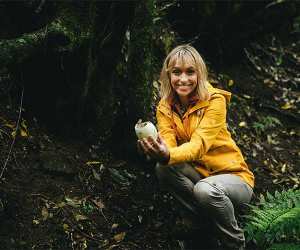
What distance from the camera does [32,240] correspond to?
394 centimetres

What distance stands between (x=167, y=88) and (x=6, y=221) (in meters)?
1.79

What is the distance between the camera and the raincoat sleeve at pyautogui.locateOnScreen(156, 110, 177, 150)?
4.20 meters

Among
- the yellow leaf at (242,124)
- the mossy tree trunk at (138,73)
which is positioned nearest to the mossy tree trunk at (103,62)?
the mossy tree trunk at (138,73)

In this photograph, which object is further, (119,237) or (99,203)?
(99,203)

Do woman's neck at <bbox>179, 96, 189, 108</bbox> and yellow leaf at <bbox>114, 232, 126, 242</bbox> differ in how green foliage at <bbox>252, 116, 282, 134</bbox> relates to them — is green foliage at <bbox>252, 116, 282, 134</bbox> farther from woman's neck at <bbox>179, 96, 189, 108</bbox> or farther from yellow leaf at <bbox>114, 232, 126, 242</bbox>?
yellow leaf at <bbox>114, 232, 126, 242</bbox>

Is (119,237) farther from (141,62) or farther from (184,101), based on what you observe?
(141,62)

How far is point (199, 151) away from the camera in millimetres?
3951

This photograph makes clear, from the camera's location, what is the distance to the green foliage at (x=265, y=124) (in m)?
6.95

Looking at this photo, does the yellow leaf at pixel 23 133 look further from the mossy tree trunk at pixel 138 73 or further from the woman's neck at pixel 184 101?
the woman's neck at pixel 184 101

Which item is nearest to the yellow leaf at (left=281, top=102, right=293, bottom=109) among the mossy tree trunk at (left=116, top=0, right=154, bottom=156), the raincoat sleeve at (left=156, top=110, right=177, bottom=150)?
the mossy tree trunk at (left=116, top=0, right=154, bottom=156)

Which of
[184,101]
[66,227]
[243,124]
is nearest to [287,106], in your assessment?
[243,124]

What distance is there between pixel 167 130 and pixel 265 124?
3341 millimetres

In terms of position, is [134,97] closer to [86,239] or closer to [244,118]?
[86,239]

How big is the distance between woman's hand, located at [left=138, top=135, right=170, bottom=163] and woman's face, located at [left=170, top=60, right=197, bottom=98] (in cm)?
55
